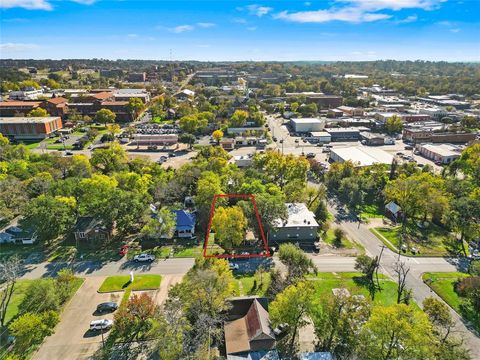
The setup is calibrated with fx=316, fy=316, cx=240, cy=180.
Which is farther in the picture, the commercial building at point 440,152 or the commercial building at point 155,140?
the commercial building at point 155,140

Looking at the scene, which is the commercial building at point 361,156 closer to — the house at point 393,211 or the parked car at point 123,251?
the house at point 393,211

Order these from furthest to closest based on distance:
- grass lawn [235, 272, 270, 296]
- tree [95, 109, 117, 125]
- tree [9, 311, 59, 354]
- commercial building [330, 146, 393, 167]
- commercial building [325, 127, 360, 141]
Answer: tree [95, 109, 117, 125], commercial building [325, 127, 360, 141], commercial building [330, 146, 393, 167], grass lawn [235, 272, 270, 296], tree [9, 311, 59, 354]

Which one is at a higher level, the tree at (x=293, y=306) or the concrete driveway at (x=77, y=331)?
the tree at (x=293, y=306)

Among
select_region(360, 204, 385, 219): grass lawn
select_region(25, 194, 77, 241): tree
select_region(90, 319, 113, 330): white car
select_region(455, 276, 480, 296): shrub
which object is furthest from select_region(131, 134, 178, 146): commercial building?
select_region(455, 276, 480, 296): shrub

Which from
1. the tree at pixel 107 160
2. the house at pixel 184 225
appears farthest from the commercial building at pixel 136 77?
the house at pixel 184 225

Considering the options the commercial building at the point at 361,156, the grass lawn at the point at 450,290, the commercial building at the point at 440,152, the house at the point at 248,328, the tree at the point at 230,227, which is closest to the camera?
the house at the point at 248,328

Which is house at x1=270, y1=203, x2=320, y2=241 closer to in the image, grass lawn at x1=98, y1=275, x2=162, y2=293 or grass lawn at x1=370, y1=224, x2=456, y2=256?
grass lawn at x1=370, y1=224, x2=456, y2=256

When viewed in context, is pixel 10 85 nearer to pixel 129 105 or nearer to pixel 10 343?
pixel 129 105

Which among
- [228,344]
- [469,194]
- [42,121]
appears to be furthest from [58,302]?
[42,121]
